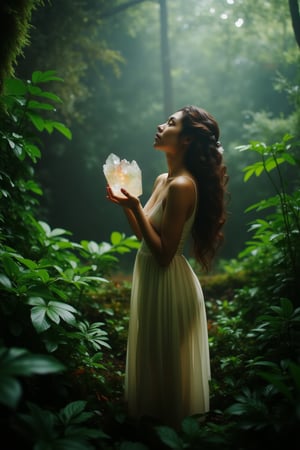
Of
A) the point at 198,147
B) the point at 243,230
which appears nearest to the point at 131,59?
the point at 243,230

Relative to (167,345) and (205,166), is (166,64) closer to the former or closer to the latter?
(205,166)

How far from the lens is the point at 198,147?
2068mm

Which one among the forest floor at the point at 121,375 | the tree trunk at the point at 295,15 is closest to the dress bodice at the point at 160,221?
the forest floor at the point at 121,375

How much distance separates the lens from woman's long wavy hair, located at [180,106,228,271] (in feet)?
6.79

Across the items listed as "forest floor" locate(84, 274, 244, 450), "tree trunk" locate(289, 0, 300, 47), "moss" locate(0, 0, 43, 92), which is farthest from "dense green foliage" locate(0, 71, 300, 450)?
"tree trunk" locate(289, 0, 300, 47)

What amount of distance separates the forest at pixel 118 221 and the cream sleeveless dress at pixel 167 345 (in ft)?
0.50

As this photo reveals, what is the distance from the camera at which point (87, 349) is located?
2.11 meters

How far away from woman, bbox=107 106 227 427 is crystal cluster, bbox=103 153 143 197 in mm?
92

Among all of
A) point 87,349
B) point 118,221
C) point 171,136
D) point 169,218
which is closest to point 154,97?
point 118,221

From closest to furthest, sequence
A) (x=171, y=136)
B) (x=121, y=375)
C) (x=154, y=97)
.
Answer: (x=171, y=136) → (x=121, y=375) → (x=154, y=97)

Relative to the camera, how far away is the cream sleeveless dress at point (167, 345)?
1.96 meters

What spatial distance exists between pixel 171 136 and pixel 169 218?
56 centimetres

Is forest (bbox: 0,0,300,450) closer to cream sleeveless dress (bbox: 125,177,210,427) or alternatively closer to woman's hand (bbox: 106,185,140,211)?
cream sleeveless dress (bbox: 125,177,210,427)

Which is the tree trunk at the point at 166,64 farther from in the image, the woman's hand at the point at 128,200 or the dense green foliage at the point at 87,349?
the woman's hand at the point at 128,200
